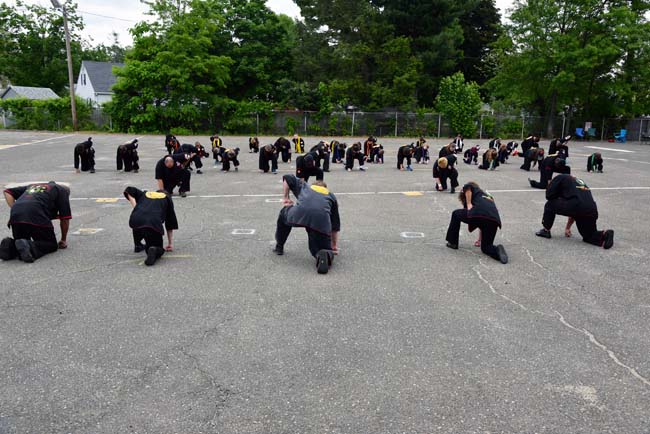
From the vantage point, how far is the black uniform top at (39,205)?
7.57 m

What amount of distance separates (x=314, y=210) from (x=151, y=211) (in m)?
2.42

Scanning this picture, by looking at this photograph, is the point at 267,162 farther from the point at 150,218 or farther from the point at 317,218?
the point at 317,218

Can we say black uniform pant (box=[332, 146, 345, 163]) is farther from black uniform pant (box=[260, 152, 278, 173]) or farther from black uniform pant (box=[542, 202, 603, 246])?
black uniform pant (box=[542, 202, 603, 246])

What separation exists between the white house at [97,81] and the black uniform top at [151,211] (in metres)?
52.9

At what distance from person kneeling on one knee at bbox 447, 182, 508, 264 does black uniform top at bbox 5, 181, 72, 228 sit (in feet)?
20.7

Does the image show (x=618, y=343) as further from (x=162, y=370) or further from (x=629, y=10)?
(x=629, y=10)

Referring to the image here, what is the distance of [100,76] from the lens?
57.7 meters

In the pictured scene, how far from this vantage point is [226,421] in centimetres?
381

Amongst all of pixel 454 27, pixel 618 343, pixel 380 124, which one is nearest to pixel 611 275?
pixel 618 343

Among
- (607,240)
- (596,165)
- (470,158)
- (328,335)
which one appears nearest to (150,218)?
(328,335)

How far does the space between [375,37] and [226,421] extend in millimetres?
40101

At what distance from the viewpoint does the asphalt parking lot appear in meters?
3.93

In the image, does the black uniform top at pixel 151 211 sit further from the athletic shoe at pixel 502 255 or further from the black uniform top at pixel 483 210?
the athletic shoe at pixel 502 255

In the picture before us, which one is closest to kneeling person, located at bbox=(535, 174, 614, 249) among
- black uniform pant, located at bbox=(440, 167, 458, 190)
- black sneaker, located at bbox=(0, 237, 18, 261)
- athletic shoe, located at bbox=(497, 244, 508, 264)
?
athletic shoe, located at bbox=(497, 244, 508, 264)
